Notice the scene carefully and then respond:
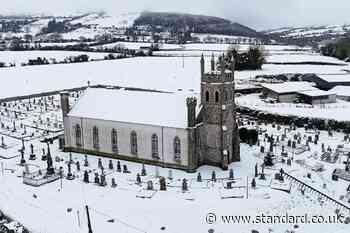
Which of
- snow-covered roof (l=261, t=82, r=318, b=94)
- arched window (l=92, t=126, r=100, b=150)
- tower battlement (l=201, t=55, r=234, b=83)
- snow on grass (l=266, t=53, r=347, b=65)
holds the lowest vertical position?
arched window (l=92, t=126, r=100, b=150)

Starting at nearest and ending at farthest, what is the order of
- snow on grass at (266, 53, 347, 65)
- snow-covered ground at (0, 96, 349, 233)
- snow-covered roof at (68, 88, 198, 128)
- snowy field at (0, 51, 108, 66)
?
1. snow-covered ground at (0, 96, 349, 233)
2. snow-covered roof at (68, 88, 198, 128)
3. snow on grass at (266, 53, 347, 65)
4. snowy field at (0, 51, 108, 66)

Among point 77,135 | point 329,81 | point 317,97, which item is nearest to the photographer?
point 77,135

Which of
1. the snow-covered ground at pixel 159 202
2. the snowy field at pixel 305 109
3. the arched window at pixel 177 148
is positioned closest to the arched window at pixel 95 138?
the snow-covered ground at pixel 159 202

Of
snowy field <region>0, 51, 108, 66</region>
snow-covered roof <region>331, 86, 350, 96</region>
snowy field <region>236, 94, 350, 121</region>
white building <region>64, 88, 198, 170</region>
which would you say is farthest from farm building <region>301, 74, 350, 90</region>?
snowy field <region>0, 51, 108, 66</region>

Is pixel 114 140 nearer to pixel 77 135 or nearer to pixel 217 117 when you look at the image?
pixel 77 135

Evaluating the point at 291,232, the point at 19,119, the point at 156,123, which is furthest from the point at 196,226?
the point at 19,119

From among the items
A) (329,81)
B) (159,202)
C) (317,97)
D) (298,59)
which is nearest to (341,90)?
(329,81)

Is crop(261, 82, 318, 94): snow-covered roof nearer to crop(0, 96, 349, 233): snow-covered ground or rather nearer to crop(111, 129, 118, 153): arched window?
crop(0, 96, 349, 233): snow-covered ground

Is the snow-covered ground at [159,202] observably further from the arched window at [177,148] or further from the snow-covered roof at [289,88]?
the snow-covered roof at [289,88]
